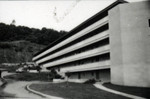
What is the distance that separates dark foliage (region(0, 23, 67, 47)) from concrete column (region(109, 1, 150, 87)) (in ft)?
297

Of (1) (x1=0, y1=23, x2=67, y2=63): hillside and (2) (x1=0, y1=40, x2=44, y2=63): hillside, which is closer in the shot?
(2) (x1=0, y1=40, x2=44, y2=63): hillside

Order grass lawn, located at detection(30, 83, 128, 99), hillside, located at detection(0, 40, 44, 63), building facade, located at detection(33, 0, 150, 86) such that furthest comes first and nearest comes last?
hillside, located at detection(0, 40, 44, 63) < building facade, located at detection(33, 0, 150, 86) < grass lawn, located at detection(30, 83, 128, 99)

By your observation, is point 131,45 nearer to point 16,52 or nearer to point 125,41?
point 125,41

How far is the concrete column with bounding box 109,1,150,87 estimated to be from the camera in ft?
96.6

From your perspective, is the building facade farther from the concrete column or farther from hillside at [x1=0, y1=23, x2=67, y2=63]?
hillside at [x1=0, y1=23, x2=67, y2=63]

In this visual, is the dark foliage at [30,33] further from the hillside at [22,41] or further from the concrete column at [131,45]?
the concrete column at [131,45]

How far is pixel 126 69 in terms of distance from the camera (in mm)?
30594

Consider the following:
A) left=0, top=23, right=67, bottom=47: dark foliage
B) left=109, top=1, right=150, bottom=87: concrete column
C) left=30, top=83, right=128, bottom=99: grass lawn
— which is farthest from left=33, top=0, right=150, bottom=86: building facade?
left=0, top=23, right=67, bottom=47: dark foliage

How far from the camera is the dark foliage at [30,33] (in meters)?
122

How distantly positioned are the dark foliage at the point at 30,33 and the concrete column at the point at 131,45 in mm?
90598

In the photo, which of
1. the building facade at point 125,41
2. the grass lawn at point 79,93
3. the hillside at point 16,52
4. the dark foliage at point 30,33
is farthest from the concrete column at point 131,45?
the dark foliage at point 30,33

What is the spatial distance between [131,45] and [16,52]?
7555cm

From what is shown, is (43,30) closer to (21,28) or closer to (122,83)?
(21,28)

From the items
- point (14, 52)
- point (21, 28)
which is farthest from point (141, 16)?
point (21, 28)
